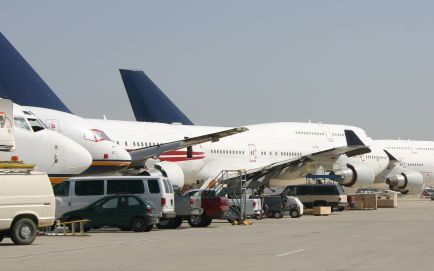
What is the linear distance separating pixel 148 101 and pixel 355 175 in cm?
2204

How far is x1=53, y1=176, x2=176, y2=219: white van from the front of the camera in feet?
95.4

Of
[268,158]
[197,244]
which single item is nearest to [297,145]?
[268,158]

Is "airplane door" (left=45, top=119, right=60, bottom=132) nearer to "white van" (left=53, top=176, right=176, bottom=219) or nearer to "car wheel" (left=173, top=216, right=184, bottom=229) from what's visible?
"white van" (left=53, top=176, right=176, bottom=219)

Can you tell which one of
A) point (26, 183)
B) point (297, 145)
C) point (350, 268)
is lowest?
point (350, 268)

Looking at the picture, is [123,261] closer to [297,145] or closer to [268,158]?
[268,158]

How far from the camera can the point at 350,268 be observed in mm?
15703

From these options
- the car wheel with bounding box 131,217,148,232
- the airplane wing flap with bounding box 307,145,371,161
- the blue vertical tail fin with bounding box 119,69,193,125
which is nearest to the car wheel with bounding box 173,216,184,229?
the car wheel with bounding box 131,217,148,232

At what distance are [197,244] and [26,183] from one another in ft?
15.4

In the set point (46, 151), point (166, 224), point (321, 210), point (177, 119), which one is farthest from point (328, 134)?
point (46, 151)

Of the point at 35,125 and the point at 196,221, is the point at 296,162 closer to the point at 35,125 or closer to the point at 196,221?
the point at 196,221

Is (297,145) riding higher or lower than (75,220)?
higher

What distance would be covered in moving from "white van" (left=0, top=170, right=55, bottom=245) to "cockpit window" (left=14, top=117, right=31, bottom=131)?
4405mm

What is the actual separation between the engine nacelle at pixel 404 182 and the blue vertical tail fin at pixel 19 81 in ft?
114

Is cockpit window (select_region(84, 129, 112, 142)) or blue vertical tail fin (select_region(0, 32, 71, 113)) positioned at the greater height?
blue vertical tail fin (select_region(0, 32, 71, 113))
